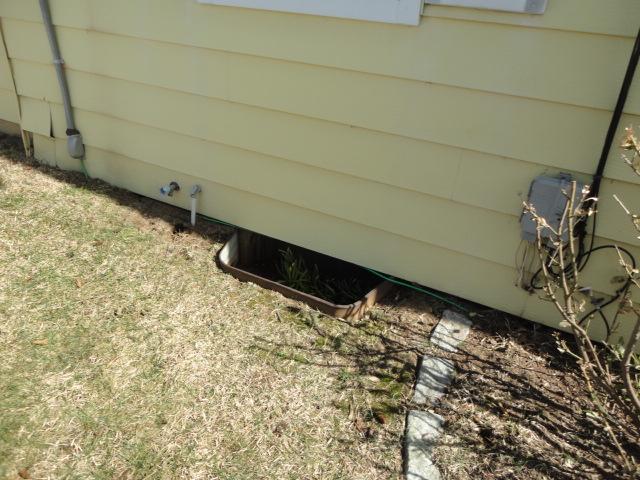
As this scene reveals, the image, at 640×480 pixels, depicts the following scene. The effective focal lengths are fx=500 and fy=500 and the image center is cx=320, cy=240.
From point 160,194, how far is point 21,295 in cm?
122

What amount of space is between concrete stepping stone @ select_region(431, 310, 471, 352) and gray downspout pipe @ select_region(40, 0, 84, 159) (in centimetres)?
279

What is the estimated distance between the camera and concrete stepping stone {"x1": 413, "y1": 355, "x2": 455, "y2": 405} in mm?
2158

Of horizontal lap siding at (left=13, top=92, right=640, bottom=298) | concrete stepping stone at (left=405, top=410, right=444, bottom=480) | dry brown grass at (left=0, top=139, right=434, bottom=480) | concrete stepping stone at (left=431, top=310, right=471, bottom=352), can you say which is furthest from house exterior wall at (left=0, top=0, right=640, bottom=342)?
concrete stepping stone at (left=405, top=410, right=444, bottom=480)

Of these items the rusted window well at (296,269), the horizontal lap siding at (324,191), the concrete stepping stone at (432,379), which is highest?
the horizontal lap siding at (324,191)

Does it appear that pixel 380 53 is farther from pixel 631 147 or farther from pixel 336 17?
pixel 631 147

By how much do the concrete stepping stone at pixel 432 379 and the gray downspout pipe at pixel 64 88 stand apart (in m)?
2.83

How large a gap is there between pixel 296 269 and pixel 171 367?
109 cm

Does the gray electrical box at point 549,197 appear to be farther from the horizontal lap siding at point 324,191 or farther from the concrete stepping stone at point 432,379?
the concrete stepping stone at point 432,379

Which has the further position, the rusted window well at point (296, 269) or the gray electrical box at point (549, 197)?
the rusted window well at point (296, 269)

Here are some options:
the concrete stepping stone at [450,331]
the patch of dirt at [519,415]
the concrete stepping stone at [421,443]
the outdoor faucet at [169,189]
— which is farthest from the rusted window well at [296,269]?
the concrete stepping stone at [421,443]

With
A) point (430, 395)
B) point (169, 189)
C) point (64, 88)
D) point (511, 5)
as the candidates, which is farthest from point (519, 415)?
point (64, 88)

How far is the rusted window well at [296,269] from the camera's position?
10.0 feet

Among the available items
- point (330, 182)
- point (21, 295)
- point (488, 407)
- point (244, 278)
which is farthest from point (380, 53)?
point (21, 295)

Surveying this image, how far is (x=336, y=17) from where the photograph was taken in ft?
7.81
